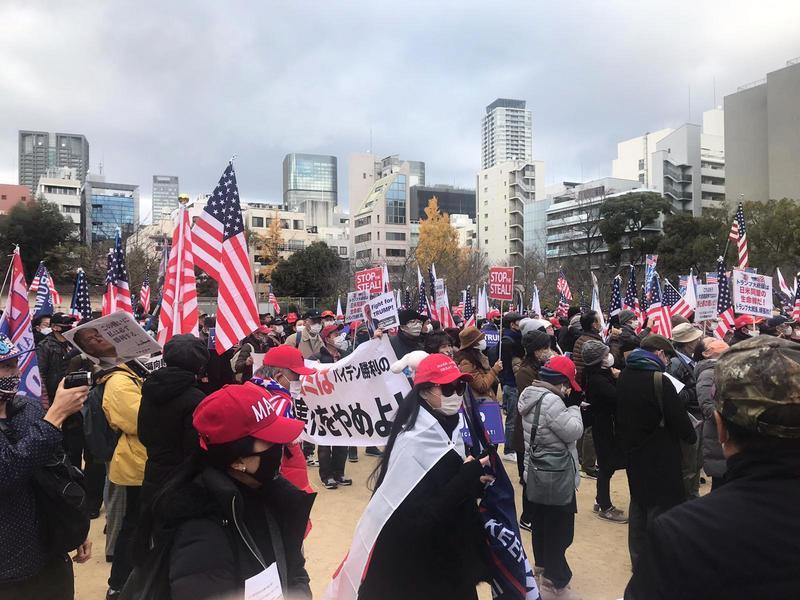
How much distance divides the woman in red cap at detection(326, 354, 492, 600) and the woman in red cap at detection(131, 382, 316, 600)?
2.16 feet

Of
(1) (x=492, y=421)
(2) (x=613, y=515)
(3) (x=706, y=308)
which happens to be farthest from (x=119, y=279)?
(3) (x=706, y=308)

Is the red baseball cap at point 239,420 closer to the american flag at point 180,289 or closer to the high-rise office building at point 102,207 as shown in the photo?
the american flag at point 180,289

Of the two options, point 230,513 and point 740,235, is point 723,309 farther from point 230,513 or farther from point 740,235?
point 230,513

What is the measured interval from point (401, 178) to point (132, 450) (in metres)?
86.9

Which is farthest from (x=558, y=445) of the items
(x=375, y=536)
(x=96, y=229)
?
(x=96, y=229)

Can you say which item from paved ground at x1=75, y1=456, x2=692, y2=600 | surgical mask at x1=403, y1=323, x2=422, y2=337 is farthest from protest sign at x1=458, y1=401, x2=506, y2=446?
surgical mask at x1=403, y1=323, x2=422, y2=337

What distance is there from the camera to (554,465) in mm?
4652

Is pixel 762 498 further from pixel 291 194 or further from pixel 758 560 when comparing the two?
pixel 291 194

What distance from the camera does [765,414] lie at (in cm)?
149

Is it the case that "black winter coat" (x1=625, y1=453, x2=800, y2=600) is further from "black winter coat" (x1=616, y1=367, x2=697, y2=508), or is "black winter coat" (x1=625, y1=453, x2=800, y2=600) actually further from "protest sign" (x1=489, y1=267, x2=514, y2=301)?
"protest sign" (x1=489, y1=267, x2=514, y2=301)

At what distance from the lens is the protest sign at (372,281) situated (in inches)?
472

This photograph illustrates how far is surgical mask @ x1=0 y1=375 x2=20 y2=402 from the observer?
2.72 metres

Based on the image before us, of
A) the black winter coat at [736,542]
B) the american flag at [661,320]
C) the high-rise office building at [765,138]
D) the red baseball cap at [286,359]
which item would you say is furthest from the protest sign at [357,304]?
the high-rise office building at [765,138]

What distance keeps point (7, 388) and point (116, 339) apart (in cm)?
140
